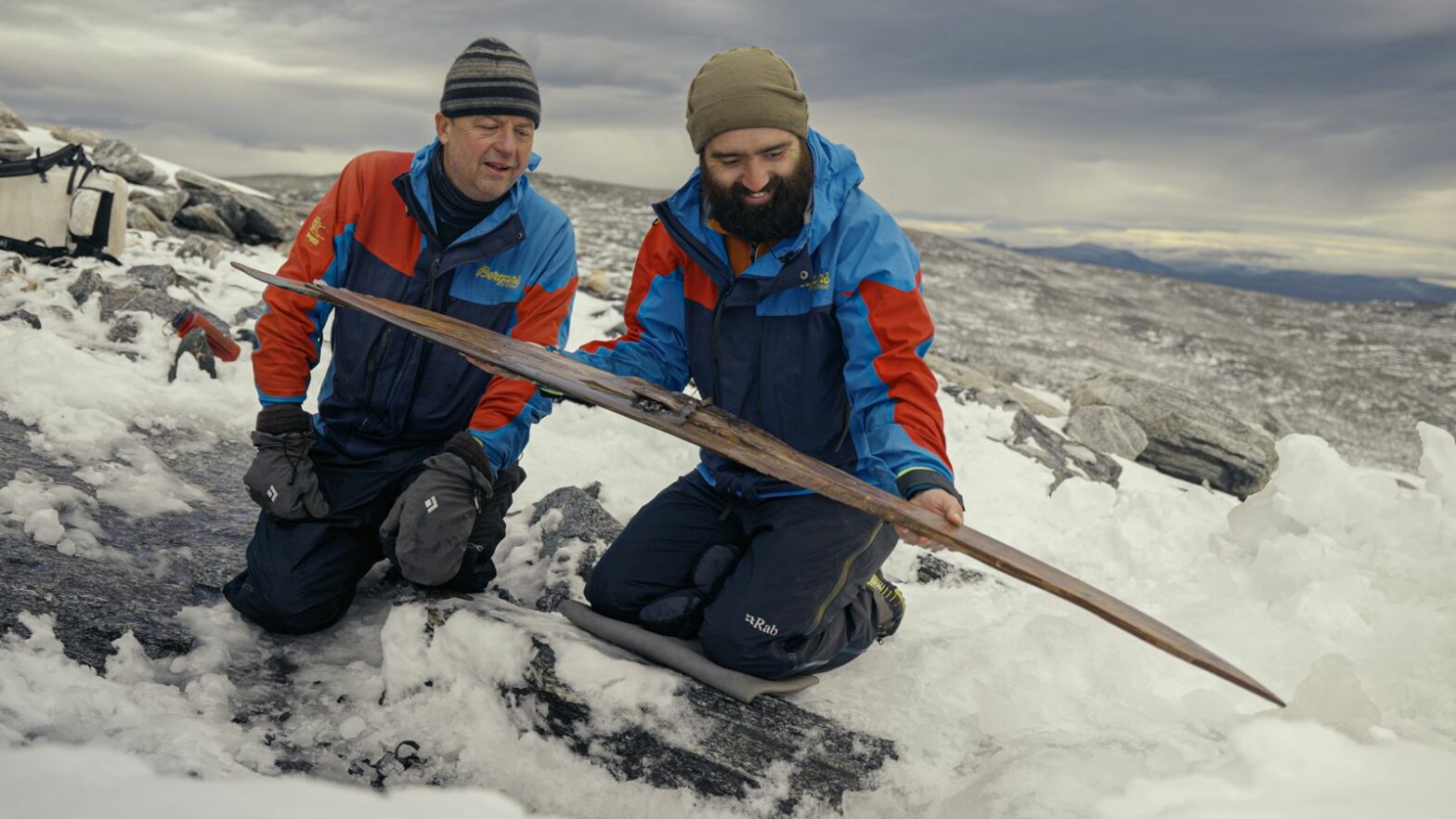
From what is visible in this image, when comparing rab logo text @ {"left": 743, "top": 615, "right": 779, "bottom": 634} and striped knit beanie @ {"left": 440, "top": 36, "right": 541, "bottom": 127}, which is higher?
striped knit beanie @ {"left": 440, "top": 36, "right": 541, "bottom": 127}

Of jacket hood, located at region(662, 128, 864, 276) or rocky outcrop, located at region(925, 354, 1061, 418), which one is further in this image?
rocky outcrop, located at region(925, 354, 1061, 418)

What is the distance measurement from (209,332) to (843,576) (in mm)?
4890

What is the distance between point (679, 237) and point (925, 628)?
2.12 meters

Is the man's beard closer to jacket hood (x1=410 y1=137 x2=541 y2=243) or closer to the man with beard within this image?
the man with beard

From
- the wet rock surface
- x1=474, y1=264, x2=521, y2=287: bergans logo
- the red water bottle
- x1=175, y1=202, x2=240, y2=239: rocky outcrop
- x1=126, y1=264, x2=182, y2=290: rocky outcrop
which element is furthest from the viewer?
x1=175, y1=202, x2=240, y2=239: rocky outcrop

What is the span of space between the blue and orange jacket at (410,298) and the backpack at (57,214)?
17.4 feet

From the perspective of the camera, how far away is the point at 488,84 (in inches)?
146

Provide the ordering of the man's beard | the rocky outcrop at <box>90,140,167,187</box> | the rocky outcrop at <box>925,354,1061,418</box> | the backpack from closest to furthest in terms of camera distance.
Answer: the man's beard, the backpack, the rocky outcrop at <box>925,354,1061,418</box>, the rocky outcrop at <box>90,140,167,187</box>

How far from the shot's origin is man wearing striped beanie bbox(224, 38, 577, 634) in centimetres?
370

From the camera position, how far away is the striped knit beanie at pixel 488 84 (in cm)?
370

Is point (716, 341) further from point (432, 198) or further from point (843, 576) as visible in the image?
point (432, 198)

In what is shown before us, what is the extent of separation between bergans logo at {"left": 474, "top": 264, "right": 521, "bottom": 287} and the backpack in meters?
5.88

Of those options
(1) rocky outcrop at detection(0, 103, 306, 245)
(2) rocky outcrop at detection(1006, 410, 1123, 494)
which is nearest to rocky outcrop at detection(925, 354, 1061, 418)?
(2) rocky outcrop at detection(1006, 410, 1123, 494)

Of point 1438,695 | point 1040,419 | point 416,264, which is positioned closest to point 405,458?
point 416,264
